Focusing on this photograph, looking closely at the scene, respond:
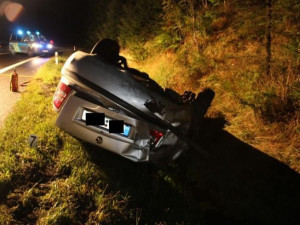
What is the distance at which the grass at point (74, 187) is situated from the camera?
3.12 m

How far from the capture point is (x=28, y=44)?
17.7 metres

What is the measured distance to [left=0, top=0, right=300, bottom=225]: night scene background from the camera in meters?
3.38

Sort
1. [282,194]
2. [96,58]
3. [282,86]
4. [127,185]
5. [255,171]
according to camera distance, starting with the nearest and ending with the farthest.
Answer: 1. [96,58]
2. [127,185]
3. [282,194]
4. [255,171]
5. [282,86]

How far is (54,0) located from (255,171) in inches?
2340

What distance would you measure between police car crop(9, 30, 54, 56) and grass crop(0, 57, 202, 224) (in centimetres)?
1448

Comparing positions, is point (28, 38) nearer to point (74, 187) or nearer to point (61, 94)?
point (61, 94)

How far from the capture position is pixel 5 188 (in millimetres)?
3320

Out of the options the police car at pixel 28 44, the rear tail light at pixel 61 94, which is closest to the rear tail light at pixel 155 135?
the rear tail light at pixel 61 94

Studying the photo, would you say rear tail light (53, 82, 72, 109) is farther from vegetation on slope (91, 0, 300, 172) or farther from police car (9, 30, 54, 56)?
police car (9, 30, 54, 56)

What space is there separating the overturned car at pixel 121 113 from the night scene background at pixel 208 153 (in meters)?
0.45

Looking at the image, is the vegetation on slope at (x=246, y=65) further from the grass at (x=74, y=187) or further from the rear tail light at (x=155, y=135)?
the rear tail light at (x=155, y=135)

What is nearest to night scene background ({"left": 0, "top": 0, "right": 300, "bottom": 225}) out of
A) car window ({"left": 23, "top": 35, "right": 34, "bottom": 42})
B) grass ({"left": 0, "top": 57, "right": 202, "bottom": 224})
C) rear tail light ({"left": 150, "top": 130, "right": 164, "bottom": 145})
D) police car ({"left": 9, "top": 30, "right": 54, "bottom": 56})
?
grass ({"left": 0, "top": 57, "right": 202, "bottom": 224})

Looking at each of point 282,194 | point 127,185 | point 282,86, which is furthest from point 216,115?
point 127,185

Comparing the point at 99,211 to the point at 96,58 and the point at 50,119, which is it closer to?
the point at 96,58
